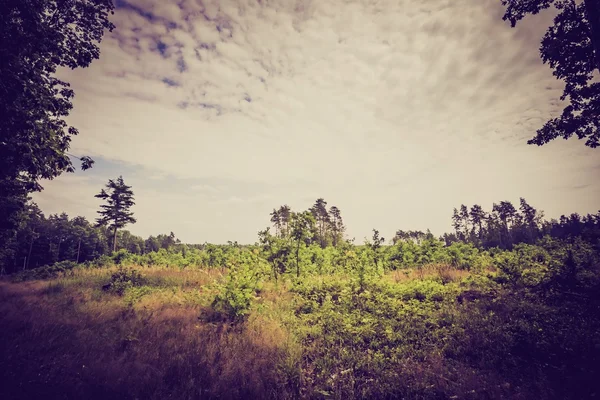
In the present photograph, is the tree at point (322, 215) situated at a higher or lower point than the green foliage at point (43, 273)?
higher

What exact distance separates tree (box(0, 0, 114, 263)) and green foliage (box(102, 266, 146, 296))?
550cm

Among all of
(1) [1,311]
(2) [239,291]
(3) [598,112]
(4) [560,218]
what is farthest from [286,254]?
(4) [560,218]

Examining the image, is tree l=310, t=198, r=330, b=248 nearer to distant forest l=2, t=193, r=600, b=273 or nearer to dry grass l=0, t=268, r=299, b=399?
distant forest l=2, t=193, r=600, b=273

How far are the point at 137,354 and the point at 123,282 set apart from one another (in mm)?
8516

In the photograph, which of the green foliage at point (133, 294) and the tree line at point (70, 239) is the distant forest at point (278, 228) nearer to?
the tree line at point (70, 239)

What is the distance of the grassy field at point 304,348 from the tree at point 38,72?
5160 mm

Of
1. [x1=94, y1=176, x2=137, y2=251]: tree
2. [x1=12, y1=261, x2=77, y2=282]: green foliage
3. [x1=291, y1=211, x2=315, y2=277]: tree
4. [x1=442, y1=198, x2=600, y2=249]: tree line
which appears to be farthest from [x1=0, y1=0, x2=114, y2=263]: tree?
[x1=442, y1=198, x2=600, y2=249]: tree line

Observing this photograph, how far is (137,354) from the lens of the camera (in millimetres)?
5461

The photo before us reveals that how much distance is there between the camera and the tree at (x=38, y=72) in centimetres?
682

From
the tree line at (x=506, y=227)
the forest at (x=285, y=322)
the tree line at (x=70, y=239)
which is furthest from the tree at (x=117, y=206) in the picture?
the tree line at (x=506, y=227)

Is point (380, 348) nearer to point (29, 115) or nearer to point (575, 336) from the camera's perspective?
point (575, 336)

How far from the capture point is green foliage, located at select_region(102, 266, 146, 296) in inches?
450

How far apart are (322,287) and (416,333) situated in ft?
15.9

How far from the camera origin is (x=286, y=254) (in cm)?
1397
